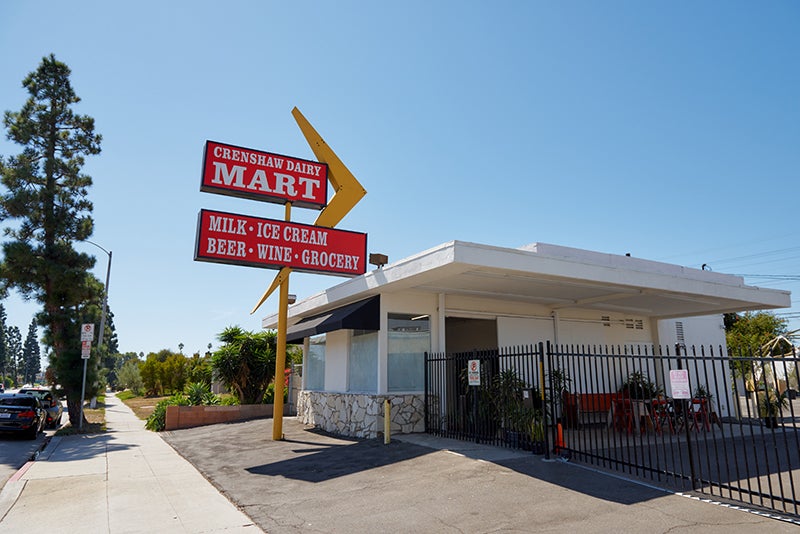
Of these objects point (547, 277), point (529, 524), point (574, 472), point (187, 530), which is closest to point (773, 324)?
point (547, 277)

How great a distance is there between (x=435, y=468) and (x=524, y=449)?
6.75 feet

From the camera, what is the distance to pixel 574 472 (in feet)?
27.7

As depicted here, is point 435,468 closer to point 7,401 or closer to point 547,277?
point 547,277

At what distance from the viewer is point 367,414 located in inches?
523

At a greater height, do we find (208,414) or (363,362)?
(363,362)

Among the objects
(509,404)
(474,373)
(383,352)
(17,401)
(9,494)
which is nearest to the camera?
(9,494)

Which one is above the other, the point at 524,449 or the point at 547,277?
the point at 547,277

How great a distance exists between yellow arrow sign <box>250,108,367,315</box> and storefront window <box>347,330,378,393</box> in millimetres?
3064

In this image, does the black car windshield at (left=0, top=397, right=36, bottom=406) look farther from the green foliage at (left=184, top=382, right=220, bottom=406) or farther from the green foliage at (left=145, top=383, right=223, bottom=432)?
the green foliage at (left=184, top=382, right=220, bottom=406)

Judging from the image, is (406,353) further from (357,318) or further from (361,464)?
(361,464)

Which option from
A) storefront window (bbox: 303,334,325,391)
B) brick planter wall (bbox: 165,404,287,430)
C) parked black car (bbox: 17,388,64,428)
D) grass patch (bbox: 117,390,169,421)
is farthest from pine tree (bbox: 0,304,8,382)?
storefront window (bbox: 303,334,325,391)

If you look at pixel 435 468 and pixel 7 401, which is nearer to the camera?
pixel 435 468

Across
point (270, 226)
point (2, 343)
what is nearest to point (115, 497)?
point (270, 226)

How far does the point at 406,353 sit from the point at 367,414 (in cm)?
183
